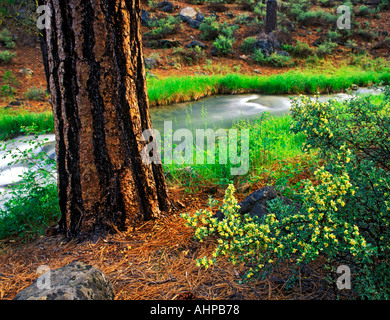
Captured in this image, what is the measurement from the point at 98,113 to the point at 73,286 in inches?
49.9

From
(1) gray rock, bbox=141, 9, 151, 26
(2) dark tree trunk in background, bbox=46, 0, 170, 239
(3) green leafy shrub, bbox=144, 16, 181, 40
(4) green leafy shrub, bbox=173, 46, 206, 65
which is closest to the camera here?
(2) dark tree trunk in background, bbox=46, 0, 170, 239

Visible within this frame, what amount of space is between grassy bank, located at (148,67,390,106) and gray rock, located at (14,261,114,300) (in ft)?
23.9

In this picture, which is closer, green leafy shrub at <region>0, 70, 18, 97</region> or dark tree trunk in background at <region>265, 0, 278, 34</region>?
green leafy shrub at <region>0, 70, 18, 97</region>

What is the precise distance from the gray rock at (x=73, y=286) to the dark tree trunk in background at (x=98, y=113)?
2.46 ft

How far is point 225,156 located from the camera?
12.6ft

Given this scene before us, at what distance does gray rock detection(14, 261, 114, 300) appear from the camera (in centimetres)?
164

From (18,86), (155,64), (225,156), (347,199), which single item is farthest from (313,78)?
(18,86)

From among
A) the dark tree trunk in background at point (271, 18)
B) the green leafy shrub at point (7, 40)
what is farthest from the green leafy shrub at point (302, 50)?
the green leafy shrub at point (7, 40)

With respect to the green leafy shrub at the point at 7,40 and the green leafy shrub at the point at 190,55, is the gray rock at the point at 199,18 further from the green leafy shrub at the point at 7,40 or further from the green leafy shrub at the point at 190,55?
the green leafy shrub at the point at 7,40

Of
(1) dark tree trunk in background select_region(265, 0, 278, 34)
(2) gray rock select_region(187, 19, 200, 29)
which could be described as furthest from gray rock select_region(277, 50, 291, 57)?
(2) gray rock select_region(187, 19, 200, 29)

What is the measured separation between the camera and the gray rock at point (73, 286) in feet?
5.38

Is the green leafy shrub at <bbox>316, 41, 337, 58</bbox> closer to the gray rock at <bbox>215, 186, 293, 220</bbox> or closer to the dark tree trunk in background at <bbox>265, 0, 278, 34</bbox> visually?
the dark tree trunk in background at <bbox>265, 0, 278, 34</bbox>

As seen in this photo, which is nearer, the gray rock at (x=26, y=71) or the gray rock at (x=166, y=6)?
the gray rock at (x=26, y=71)
